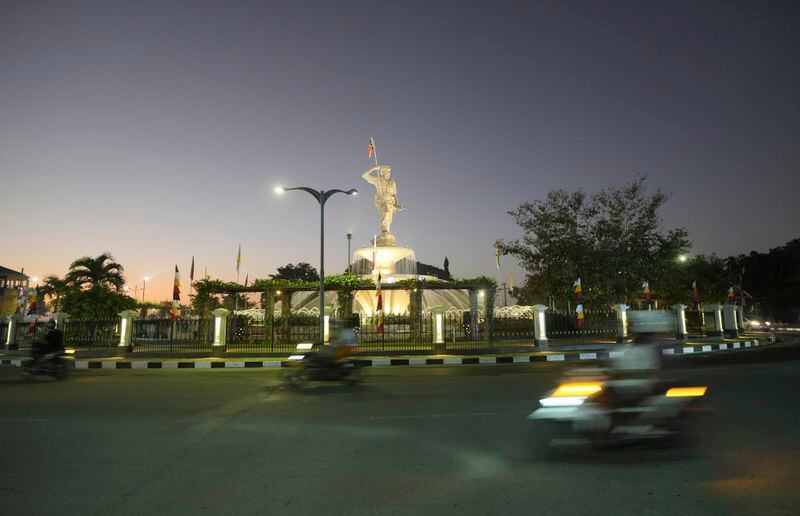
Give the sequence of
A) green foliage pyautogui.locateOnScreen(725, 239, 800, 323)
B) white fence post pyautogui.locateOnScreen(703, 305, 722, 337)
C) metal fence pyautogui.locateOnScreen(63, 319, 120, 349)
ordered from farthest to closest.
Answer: green foliage pyautogui.locateOnScreen(725, 239, 800, 323)
white fence post pyautogui.locateOnScreen(703, 305, 722, 337)
metal fence pyautogui.locateOnScreen(63, 319, 120, 349)

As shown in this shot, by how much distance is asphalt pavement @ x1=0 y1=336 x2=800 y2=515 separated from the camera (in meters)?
3.63

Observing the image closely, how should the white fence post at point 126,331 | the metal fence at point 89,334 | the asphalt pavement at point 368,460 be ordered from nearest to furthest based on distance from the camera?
the asphalt pavement at point 368,460 → the white fence post at point 126,331 → the metal fence at point 89,334

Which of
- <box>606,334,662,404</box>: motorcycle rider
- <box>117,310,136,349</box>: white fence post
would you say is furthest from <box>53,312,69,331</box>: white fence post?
<box>606,334,662,404</box>: motorcycle rider

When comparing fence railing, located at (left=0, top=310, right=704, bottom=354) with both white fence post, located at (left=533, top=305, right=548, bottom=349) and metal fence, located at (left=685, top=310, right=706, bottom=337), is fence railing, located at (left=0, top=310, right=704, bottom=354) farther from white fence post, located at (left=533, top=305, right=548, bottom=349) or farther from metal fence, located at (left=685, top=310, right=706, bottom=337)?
white fence post, located at (left=533, top=305, right=548, bottom=349)

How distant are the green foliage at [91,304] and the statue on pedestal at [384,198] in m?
19.2

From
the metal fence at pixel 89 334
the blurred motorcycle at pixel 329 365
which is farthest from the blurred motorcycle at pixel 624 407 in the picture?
the metal fence at pixel 89 334

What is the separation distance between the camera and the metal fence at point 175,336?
837 inches

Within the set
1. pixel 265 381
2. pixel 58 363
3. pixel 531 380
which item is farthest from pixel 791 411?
pixel 58 363

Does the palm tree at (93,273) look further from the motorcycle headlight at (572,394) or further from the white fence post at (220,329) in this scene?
the motorcycle headlight at (572,394)

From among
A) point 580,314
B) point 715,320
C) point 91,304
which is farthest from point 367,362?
point 715,320

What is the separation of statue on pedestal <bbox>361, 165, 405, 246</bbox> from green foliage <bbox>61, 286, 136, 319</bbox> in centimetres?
1917

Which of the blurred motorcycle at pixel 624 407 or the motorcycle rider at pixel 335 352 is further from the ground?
the motorcycle rider at pixel 335 352

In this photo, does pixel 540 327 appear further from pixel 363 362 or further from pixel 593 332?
pixel 363 362

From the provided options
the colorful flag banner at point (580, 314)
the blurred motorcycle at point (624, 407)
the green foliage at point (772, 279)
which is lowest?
the blurred motorcycle at point (624, 407)
